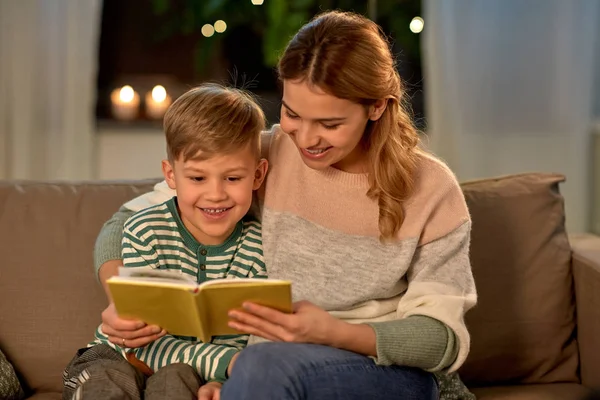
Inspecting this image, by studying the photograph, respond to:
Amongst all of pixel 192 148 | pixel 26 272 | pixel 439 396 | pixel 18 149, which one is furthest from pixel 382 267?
pixel 18 149

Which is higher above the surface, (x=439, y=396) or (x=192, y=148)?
(x=192, y=148)

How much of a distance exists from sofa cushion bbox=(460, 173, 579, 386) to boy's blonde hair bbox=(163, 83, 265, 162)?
27.2 inches

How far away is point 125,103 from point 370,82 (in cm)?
221

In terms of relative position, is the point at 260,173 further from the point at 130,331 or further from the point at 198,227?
the point at 130,331

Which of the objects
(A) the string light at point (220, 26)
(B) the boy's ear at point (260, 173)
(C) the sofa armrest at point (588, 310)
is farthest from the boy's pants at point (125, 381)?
(A) the string light at point (220, 26)

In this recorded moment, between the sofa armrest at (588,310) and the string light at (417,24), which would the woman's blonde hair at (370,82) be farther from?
the string light at (417,24)

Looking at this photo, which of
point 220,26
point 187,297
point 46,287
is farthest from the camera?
point 220,26

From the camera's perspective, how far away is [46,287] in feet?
7.18

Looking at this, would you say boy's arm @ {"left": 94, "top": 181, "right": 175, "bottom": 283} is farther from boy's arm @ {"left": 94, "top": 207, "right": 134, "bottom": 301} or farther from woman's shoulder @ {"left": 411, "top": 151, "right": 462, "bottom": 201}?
woman's shoulder @ {"left": 411, "top": 151, "right": 462, "bottom": 201}

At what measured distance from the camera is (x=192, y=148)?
5.87ft

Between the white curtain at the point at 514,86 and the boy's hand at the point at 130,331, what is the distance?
209 centimetres

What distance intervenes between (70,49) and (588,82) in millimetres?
1946

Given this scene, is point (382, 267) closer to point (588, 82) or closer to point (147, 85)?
point (588, 82)

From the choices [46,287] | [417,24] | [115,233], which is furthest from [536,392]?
[417,24]
